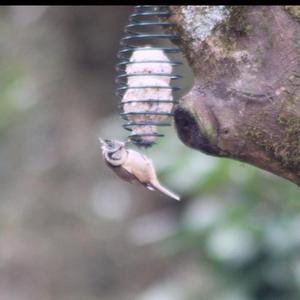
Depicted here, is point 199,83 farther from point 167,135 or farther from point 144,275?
point 144,275

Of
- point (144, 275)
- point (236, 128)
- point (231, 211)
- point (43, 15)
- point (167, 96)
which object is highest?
point (236, 128)

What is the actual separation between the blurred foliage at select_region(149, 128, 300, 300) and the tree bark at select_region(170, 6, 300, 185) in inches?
63.6

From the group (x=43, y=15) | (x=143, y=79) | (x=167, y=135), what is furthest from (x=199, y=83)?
(x=43, y=15)

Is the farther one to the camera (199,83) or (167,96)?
(167,96)

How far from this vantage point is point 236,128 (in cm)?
205

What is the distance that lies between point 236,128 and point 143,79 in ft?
1.65

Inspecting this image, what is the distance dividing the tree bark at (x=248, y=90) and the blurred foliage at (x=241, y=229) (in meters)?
1.62

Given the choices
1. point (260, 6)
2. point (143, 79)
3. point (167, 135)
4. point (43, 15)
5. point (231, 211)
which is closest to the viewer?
point (260, 6)

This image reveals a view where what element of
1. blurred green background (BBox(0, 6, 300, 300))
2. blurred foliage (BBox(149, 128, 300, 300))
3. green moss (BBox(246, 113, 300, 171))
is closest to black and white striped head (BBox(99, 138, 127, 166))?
green moss (BBox(246, 113, 300, 171))

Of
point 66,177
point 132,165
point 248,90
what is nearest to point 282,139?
point 248,90

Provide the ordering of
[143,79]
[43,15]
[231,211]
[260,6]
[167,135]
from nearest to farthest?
[260,6]
[143,79]
[231,211]
[167,135]
[43,15]

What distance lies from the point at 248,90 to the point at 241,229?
1788 mm

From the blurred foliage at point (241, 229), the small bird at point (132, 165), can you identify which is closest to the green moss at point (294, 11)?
the small bird at point (132, 165)

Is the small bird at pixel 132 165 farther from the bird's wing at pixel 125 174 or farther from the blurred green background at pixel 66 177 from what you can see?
the blurred green background at pixel 66 177
